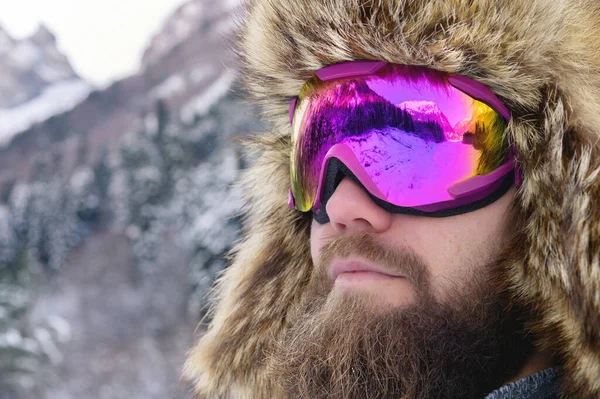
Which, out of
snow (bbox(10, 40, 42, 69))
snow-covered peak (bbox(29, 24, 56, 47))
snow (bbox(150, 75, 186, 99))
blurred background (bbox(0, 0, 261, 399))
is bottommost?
blurred background (bbox(0, 0, 261, 399))

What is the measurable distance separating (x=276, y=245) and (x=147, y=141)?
28.1 m

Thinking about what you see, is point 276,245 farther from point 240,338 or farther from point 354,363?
point 354,363

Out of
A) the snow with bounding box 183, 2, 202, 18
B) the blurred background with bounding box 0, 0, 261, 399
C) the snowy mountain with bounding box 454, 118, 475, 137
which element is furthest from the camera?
the snow with bounding box 183, 2, 202, 18

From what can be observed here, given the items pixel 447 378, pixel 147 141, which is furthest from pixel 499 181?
pixel 147 141

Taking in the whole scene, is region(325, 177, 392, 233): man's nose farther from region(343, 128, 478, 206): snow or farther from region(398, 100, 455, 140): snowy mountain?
region(398, 100, 455, 140): snowy mountain

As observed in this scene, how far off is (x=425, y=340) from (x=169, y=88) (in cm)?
3720

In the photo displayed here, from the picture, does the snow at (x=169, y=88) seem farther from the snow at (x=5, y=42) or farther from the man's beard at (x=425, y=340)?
the man's beard at (x=425, y=340)

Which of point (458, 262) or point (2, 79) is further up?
point (2, 79)

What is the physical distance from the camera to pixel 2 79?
45906 millimetres

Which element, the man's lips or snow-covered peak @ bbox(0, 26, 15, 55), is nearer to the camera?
the man's lips

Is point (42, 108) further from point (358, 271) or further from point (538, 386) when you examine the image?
point (538, 386)

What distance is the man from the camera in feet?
4.40

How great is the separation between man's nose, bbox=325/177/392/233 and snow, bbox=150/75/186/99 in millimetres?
35216

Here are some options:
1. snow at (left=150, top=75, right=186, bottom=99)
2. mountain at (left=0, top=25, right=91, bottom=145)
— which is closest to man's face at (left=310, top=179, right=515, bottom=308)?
snow at (left=150, top=75, right=186, bottom=99)
